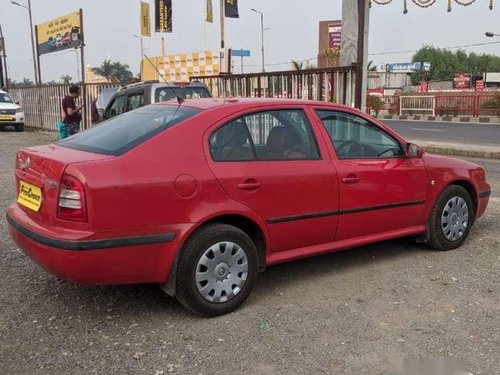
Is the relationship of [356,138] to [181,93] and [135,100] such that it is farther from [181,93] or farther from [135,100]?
[135,100]

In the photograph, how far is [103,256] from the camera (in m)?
3.37

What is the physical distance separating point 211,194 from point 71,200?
889mm

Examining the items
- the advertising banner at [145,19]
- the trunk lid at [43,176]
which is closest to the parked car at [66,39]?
the advertising banner at [145,19]

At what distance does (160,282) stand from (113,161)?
33.6 inches

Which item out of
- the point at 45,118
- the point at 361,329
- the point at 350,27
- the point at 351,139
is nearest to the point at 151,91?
the point at 350,27

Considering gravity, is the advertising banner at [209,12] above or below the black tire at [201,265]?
above

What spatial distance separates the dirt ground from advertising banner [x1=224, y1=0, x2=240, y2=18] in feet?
66.3

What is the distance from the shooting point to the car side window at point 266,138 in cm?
389

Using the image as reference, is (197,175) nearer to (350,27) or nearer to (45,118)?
(350,27)

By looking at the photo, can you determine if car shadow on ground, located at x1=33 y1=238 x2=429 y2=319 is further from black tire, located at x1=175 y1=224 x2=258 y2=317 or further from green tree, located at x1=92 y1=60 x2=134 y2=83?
green tree, located at x1=92 y1=60 x2=134 y2=83

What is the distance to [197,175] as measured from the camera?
363cm

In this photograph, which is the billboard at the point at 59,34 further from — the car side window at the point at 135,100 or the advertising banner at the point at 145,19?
the car side window at the point at 135,100

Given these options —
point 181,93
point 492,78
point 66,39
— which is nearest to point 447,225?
point 181,93

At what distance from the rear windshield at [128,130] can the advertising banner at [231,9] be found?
20194 mm
